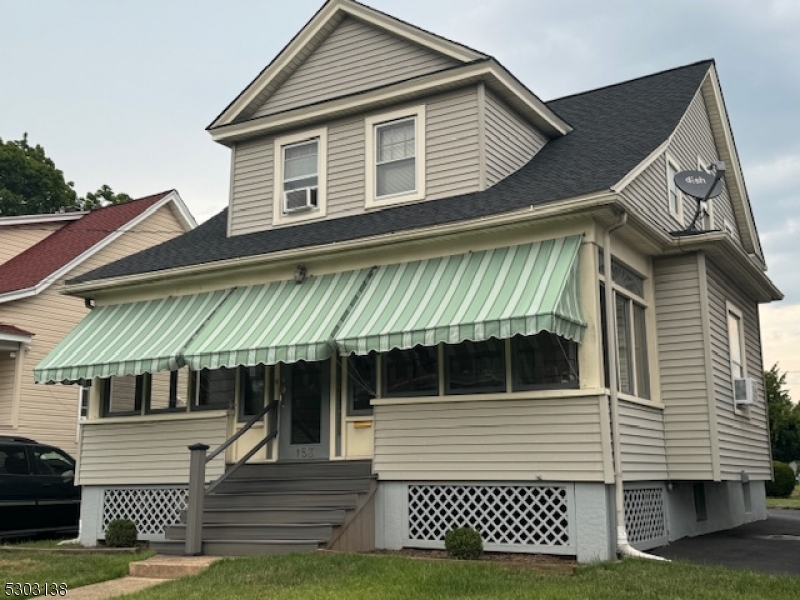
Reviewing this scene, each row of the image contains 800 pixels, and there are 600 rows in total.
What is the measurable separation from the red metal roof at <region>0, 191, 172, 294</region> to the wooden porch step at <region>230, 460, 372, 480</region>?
10.7 m

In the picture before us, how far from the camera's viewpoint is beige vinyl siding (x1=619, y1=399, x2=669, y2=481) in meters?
11.1

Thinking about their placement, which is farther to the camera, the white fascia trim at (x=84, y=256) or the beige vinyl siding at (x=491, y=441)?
the white fascia trim at (x=84, y=256)

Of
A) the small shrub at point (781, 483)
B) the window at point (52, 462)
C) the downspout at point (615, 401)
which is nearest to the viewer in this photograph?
the downspout at point (615, 401)

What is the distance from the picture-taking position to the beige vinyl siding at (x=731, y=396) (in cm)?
1321

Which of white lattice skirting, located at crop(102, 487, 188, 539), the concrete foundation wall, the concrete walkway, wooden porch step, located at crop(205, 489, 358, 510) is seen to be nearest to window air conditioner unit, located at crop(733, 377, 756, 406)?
the concrete foundation wall

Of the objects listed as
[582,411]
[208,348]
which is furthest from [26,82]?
[582,411]

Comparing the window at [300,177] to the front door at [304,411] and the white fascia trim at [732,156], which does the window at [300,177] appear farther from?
the white fascia trim at [732,156]

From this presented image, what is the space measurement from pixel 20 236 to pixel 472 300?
18356 mm

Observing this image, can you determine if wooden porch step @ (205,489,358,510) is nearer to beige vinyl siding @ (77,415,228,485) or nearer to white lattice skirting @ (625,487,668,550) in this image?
beige vinyl siding @ (77,415,228,485)

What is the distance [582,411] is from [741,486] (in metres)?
7.62

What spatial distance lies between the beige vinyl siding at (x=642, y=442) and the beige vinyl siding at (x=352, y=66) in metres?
6.35

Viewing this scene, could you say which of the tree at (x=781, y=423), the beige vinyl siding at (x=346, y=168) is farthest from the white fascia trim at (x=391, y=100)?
the tree at (x=781, y=423)

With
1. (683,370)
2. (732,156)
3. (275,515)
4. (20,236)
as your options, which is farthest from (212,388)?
(20,236)

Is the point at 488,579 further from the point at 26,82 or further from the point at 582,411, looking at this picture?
the point at 26,82
